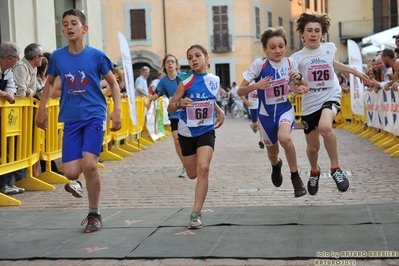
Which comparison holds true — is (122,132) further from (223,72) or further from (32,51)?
(223,72)

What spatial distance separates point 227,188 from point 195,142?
269 centimetres

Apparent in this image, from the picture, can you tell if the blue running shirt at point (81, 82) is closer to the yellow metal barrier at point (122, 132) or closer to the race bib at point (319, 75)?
the race bib at point (319, 75)

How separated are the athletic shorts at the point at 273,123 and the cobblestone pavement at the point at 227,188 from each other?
0.74 meters

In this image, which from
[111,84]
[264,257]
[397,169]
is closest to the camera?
[264,257]

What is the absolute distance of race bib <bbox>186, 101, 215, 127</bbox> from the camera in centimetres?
775

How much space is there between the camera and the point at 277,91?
8234mm

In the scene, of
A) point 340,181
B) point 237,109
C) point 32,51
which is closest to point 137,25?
point 237,109

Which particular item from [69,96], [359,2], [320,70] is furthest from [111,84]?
[359,2]

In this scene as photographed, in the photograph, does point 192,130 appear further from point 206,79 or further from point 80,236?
point 80,236

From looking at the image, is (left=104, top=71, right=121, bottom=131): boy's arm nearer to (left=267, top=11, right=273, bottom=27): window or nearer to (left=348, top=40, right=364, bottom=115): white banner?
(left=348, top=40, right=364, bottom=115): white banner

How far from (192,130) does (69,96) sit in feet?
4.08

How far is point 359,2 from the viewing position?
53.0 m

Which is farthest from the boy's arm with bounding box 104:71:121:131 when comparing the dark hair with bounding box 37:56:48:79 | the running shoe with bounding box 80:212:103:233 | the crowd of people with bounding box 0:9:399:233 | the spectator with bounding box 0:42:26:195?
the dark hair with bounding box 37:56:48:79

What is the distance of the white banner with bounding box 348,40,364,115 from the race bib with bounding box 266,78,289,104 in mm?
12924
